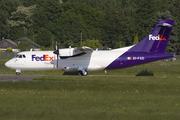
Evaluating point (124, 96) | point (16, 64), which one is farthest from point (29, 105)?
point (16, 64)

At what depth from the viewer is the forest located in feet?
371

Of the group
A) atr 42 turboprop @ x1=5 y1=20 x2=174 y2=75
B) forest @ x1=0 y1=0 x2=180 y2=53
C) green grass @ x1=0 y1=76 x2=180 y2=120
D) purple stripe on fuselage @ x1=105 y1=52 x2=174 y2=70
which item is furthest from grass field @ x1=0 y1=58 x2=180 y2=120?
forest @ x1=0 y1=0 x2=180 y2=53

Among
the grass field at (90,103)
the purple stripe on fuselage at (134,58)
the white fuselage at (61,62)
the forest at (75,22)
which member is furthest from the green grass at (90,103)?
the forest at (75,22)

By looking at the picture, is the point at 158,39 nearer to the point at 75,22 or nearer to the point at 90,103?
the point at 90,103

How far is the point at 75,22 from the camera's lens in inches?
4783

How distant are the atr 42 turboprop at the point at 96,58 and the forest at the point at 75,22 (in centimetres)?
7310

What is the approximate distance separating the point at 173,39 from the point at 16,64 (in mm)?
66601

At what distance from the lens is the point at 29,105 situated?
15.6m

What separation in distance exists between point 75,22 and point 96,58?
9075 cm

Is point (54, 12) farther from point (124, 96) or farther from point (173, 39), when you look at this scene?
point (124, 96)

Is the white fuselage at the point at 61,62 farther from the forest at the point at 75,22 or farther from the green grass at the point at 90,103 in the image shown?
the forest at the point at 75,22

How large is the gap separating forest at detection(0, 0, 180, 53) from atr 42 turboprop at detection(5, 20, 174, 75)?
73.1 metres

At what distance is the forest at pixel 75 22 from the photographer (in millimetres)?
113062

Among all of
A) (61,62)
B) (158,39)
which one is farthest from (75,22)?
(158,39)
